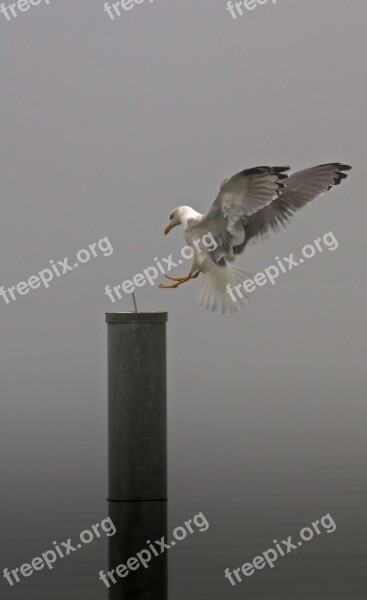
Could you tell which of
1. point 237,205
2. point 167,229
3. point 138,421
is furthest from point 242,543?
point 167,229

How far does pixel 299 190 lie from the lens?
37.5 feet

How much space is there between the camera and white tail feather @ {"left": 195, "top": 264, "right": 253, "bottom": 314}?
1089 cm

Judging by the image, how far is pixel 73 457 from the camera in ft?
48.0

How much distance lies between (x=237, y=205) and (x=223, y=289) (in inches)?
24.1

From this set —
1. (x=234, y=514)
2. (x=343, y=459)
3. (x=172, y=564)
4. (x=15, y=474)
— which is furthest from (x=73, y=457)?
(x=172, y=564)

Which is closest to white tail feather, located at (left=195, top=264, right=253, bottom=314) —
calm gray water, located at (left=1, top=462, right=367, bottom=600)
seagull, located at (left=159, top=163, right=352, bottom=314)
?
seagull, located at (left=159, top=163, right=352, bottom=314)

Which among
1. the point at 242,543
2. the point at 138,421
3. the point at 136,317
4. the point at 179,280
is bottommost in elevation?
the point at 242,543

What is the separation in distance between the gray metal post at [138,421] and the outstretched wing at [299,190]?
3.95ft

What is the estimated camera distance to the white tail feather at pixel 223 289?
10.9 meters

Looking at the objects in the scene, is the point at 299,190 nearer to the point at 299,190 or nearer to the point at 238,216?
the point at 299,190

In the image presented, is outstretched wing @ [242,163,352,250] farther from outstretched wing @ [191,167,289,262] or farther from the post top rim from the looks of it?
the post top rim

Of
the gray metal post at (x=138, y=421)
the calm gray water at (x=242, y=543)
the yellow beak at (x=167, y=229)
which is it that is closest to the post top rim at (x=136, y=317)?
the gray metal post at (x=138, y=421)

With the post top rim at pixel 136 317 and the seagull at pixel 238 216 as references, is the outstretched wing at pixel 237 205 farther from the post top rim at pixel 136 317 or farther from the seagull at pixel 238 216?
the post top rim at pixel 136 317

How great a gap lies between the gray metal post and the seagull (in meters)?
0.55
